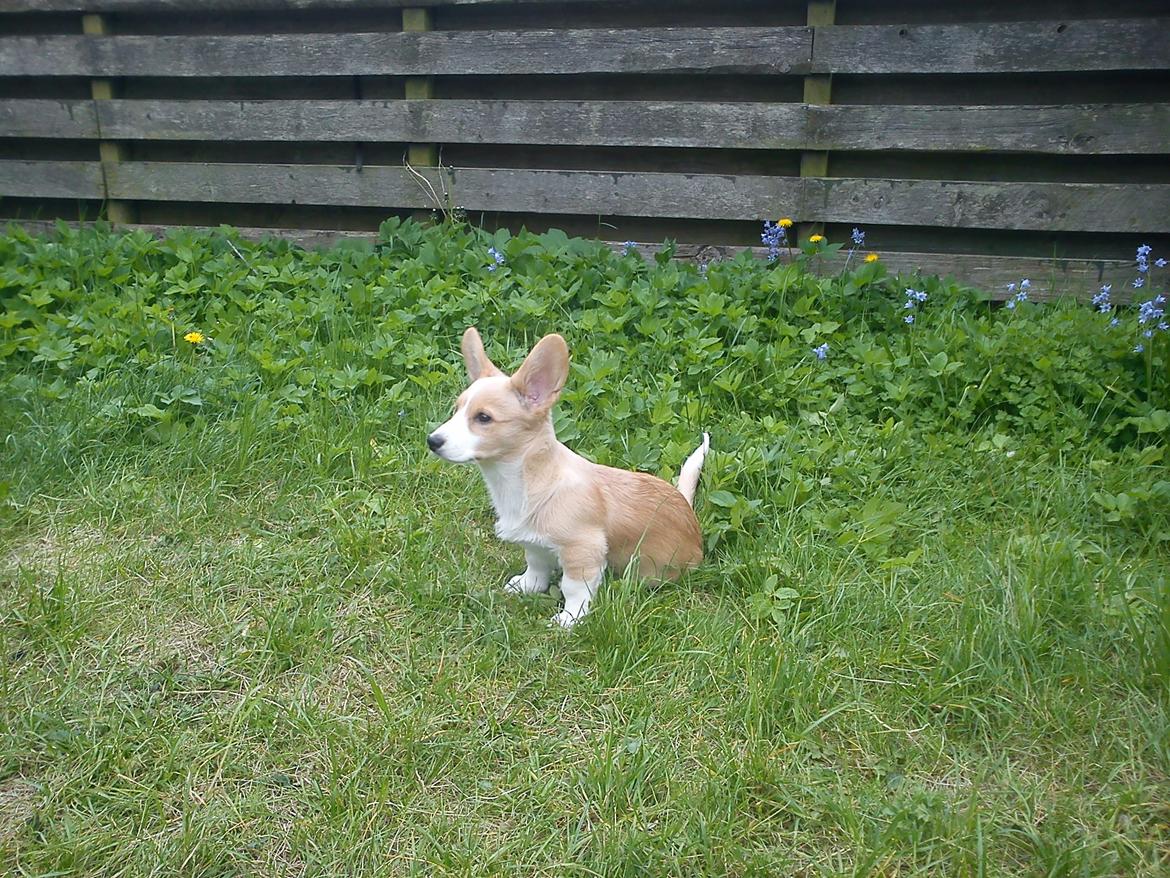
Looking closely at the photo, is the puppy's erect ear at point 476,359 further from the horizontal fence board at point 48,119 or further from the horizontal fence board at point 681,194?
the horizontal fence board at point 48,119

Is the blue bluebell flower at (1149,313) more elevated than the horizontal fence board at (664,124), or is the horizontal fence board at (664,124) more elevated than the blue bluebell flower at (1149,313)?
the horizontal fence board at (664,124)

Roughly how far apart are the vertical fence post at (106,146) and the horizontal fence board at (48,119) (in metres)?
0.08

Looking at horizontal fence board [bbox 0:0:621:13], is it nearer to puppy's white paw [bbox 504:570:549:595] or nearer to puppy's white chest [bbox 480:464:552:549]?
puppy's white chest [bbox 480:464:552:549]

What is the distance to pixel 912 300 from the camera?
4.72 m

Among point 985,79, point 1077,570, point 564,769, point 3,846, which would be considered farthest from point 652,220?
point 3,846

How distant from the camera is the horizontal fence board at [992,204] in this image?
4891 mm

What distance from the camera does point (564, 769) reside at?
8.10 ft

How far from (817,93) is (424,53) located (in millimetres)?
2348

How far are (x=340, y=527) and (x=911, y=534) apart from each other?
6.75ft

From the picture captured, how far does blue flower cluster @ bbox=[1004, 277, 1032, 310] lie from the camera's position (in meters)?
4.67

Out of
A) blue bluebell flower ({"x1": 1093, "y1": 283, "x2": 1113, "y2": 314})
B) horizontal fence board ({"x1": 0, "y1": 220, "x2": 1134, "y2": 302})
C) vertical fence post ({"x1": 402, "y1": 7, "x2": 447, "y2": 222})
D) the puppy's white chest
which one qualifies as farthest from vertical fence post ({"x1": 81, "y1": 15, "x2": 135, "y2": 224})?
blue bluebell flower ({"x1": 1093, "y1": 283, "x2": 1113, "y2": 314})

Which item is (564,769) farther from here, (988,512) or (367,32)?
Answer: (367,32)

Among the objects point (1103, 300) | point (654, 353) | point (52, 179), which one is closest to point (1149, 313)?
point (1103, 300)

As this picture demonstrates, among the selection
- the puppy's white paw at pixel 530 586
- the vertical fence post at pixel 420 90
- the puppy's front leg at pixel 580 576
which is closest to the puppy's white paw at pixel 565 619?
the puppy's front leg at pixel 580 576
